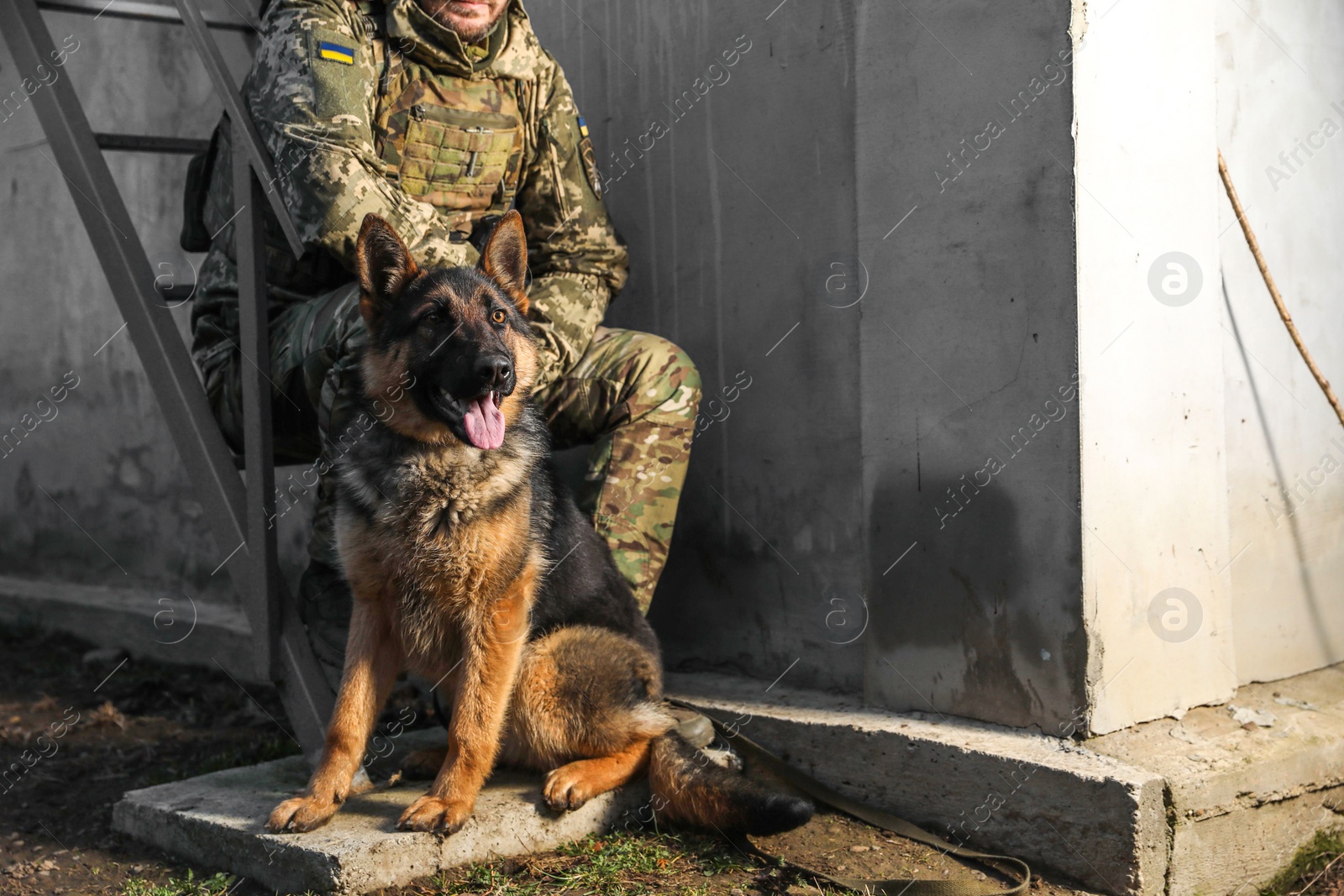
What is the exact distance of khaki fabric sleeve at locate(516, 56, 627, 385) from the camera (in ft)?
13.7

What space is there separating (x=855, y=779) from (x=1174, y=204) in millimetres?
1989

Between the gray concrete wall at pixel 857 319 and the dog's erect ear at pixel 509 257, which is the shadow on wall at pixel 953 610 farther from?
the dog's erect ear at pixel 509 257

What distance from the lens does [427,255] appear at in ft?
11.8

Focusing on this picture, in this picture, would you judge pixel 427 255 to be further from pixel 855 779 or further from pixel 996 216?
pixel 855 779

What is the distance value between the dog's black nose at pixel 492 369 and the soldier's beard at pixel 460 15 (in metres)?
1.57

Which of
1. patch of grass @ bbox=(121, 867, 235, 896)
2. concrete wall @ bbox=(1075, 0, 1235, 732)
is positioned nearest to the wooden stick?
concrete wall @ bbox=(1075, 0, 1235, 732)

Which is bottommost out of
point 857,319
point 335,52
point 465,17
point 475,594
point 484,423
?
point 475,594

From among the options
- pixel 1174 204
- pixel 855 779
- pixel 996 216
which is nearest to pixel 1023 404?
pixel 996 216

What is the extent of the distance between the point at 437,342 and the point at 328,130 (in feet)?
3.27

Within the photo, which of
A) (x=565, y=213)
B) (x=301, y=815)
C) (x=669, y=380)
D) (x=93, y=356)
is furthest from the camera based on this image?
(x=93, y=356)

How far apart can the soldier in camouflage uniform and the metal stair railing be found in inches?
7.0

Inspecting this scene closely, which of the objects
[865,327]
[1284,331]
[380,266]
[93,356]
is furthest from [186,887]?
[93,356]

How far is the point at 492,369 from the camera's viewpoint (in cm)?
291

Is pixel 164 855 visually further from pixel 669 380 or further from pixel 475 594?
pixel 669 380
